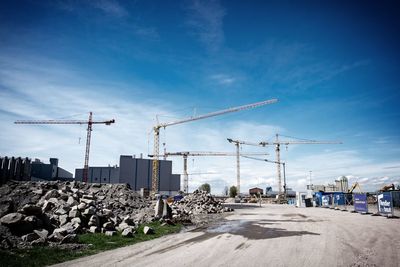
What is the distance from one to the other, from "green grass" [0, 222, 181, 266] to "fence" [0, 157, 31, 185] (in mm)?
26512

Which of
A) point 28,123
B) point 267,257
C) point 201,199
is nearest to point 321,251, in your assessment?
point 267,257

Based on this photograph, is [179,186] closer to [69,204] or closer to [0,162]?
[0,162]

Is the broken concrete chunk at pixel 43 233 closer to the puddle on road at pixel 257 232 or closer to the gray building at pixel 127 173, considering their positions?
the puddle on road at pixel 257 232

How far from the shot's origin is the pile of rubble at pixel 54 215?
10.6 metres

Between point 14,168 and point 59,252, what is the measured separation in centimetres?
3152

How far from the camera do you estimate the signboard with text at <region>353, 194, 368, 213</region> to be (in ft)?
88.1

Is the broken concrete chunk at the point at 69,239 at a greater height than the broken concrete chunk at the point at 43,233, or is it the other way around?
the broken concrete chunk at the point at 43,233

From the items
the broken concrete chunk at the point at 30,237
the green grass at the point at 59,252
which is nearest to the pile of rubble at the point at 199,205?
the green grass at the point at 59,252

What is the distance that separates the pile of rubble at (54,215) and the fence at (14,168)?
1617 cm

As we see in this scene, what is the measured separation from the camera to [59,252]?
31.7ft

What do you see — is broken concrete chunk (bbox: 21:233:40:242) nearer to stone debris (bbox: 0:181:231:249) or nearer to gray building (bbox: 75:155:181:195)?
stone debris (bbox: 0:181:231:249)

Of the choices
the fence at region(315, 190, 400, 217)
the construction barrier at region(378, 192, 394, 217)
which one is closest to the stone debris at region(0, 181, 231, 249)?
the construction barrier at region(378, 192, 394, 217)

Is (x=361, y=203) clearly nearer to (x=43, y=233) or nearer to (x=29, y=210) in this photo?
(x=43, y=233)

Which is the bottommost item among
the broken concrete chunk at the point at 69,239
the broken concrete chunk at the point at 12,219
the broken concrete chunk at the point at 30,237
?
the broken concrete chunk at the point at 69,239
